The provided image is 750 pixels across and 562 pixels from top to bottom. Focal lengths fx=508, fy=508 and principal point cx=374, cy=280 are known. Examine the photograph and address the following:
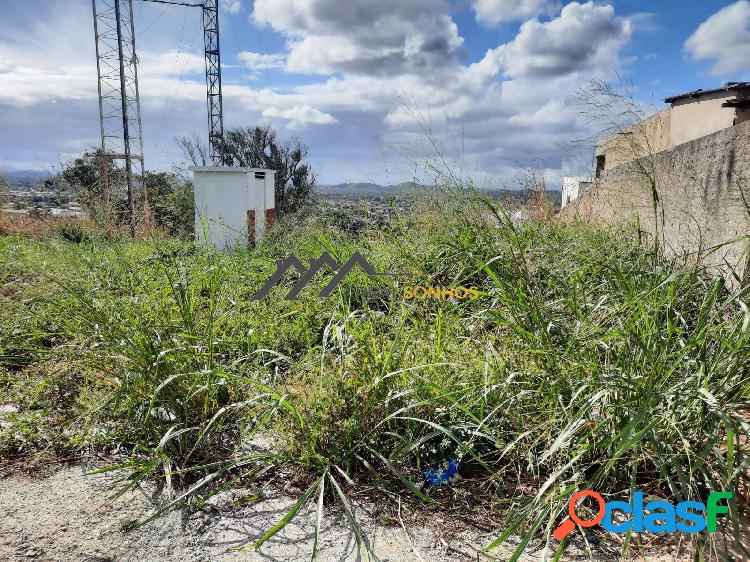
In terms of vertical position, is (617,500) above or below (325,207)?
below

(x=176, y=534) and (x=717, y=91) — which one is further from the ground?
(x=717, y=91)

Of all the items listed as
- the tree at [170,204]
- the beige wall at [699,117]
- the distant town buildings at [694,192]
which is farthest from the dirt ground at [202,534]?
the beige wall at [699,117]

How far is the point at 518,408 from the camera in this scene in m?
1.74

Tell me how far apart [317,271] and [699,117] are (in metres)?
6.61

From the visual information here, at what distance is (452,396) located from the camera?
5.76 ft

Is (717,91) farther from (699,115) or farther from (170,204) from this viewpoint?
(170,204)

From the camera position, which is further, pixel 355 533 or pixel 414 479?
pixel 414 479

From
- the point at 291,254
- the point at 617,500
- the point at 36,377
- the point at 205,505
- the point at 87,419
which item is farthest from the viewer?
the point at 291,254

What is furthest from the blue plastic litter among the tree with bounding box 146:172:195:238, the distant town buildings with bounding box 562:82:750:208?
the distant town buildings with bounding box 562:82:750:208

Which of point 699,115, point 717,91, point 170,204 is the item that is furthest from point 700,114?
point 170,204

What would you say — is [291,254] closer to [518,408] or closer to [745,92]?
[518,408]

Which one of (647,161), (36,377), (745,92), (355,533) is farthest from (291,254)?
(745,92)

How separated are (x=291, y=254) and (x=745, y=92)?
6.29 m

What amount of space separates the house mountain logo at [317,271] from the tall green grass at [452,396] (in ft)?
1.95
